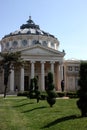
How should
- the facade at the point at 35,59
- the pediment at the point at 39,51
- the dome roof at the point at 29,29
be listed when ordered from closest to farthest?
the pediment at the point at 39,51 < the facade at the point at 35,59 < the dome roof at the point at 29,29

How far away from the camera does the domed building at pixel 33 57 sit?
8025 centimetres

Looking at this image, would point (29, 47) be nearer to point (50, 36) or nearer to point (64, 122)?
point (50, 36)

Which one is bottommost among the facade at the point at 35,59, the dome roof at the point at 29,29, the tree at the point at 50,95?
the tree at the point at 50,95

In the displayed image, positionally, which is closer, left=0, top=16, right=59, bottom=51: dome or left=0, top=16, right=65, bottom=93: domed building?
left=0, top=16, right=65, bottom=93: domed building

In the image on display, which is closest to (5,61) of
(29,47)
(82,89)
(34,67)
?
(29,47)

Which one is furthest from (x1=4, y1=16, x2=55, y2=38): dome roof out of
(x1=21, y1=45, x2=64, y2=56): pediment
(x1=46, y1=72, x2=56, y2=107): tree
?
(x1=46, y1=72, x2=56, y2=107): tree

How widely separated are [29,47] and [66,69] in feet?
60.5

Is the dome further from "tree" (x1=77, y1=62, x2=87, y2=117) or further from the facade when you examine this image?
"tree" (x1=77, y1=62, x2=87, y2=117)

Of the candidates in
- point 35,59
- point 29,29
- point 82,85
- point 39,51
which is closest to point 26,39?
point 29,29

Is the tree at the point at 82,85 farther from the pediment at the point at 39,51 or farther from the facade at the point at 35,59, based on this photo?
the pediment at the point at 39,51

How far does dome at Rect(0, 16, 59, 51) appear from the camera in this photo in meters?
89.9

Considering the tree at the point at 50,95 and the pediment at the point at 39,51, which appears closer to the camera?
the tree at the point at 50,95

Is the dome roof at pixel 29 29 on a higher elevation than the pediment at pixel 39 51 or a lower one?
higher

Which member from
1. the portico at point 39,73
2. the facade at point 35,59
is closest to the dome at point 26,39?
the facade at point 35,59
